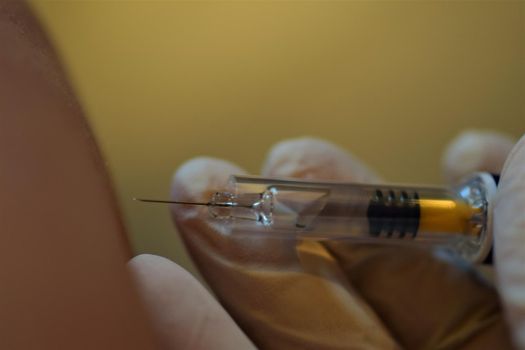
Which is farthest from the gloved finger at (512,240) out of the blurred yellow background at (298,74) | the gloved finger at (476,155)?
the blurred yellow background at (298,74)

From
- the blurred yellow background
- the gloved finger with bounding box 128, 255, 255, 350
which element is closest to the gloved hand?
the gloved finger with bounding box 128, 255, 255, 350

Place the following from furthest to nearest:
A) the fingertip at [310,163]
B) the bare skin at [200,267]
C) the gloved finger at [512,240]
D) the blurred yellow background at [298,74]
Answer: the blurred yellow background at [298,74] → the fingertip at [310,163] → the gloved finger at [512,240] → the bare skin at [200,267]

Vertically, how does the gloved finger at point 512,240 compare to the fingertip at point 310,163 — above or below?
below

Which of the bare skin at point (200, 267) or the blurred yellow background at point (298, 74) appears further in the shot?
the blurred yellow background at point (298, 74)

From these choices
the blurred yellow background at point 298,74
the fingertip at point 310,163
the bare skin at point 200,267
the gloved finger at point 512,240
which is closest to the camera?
the bare skin at point 200,267

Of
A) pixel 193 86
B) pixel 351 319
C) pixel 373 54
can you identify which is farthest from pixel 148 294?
pixel 373 54

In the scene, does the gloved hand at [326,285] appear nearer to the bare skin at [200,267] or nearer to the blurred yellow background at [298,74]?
the bare skin at [200,267]

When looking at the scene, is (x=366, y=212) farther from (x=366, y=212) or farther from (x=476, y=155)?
(x=476, y=155)
